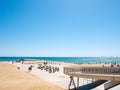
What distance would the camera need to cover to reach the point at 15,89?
48.1 feet

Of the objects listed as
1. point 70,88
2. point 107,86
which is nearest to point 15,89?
point 70,88

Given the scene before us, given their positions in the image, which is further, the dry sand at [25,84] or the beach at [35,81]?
the beach at [35,81]

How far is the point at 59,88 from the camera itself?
15.0 meters

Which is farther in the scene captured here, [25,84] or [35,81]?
[35,81]

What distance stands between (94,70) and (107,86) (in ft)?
8.17

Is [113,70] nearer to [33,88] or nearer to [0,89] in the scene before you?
[33,88]

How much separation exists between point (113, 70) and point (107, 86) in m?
2.19

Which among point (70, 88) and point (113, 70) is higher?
point (113, 70)

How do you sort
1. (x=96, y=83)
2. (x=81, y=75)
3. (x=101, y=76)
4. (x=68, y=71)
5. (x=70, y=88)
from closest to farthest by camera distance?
(x=101, y=76) → (x=81, y=75) → (x=68, y=71) → (x=70, y=88) → (x=96, y=83)

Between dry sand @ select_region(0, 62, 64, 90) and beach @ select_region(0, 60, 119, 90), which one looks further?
beach @ select_region(0, 60, 119, 90)

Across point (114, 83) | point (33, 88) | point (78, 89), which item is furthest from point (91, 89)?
point (33, 88)

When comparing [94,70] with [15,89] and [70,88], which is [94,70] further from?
[15,89]

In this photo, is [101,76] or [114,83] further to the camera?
[114,83]

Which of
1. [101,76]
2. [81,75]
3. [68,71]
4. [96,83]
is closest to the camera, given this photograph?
[101,76]
